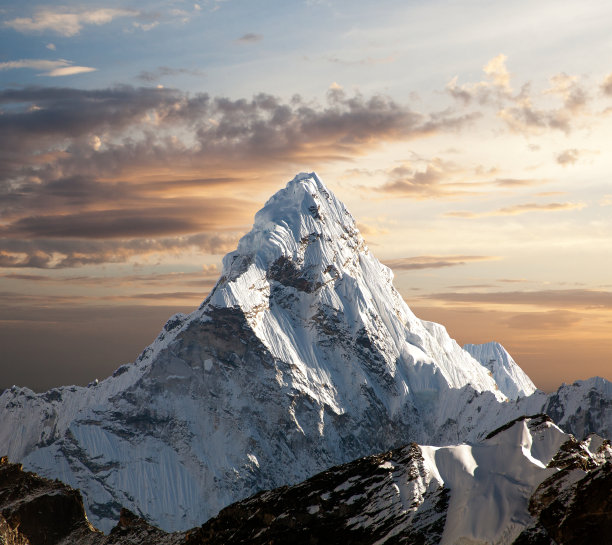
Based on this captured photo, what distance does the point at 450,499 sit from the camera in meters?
149

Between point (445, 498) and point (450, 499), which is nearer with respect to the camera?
point (450, 499)

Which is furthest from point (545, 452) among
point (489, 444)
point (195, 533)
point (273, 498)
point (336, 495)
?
point (195, 533)

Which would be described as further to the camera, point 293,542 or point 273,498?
point 273,498

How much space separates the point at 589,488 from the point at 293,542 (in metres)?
54.3

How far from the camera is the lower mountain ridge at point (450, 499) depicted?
420 feet

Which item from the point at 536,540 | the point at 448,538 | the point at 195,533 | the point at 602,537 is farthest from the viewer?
the point at 195,533

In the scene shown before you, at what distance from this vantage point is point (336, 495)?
161 m

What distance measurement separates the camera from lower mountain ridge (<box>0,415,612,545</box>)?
128 meters

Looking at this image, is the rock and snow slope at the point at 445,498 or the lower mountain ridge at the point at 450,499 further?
the rock and snow slope at the point at 445,498

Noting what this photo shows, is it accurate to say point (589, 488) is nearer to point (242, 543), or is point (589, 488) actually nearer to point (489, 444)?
point (489, 444)

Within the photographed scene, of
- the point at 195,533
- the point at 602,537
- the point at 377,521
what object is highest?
the point at 602,537

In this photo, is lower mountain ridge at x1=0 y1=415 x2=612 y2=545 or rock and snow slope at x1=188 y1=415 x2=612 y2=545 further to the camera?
rock and snow slope at x1=188 y1=415 x2=612 y2=545

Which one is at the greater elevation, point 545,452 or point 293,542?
point 545,452

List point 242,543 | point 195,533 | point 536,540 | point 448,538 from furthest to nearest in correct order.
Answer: point 195,533
point 242,543
point 448,538
point 536,540
